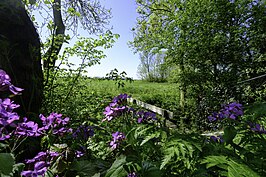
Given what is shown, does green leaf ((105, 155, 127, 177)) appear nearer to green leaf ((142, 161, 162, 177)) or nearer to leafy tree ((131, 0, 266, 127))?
green leaf ((142, 161, 162, 177))

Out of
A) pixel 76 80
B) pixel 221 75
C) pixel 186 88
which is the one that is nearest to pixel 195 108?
pixel 186 88

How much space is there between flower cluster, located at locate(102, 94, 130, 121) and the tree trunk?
4.65 ft

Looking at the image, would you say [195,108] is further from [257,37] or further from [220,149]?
[220,149]

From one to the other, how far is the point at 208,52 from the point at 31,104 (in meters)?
5.57

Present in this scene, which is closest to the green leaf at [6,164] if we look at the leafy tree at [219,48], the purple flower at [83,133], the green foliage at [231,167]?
the green foliage at [231,167]

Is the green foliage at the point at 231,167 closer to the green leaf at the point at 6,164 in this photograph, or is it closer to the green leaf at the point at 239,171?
the green leaf at the point at 239,171

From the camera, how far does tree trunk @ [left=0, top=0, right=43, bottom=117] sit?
2.58 meters

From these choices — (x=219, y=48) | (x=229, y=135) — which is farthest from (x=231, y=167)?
(x=219, y=48)

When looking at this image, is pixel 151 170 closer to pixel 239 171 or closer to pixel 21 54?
pixel 239 171

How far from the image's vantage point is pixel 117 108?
4.96ft

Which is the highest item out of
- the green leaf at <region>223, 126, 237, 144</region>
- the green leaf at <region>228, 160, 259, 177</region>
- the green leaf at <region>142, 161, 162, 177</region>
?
the green leaf at <region>223, 126, 237, 144</region>

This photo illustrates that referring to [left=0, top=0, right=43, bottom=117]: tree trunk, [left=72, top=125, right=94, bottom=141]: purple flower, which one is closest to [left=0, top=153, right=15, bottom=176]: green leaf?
[left=72, top=125, right=94, bottom=141]: purple flower

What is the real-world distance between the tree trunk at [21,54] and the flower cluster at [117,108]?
1.42 m

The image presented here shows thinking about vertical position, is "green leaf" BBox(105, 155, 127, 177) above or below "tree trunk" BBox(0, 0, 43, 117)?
below
